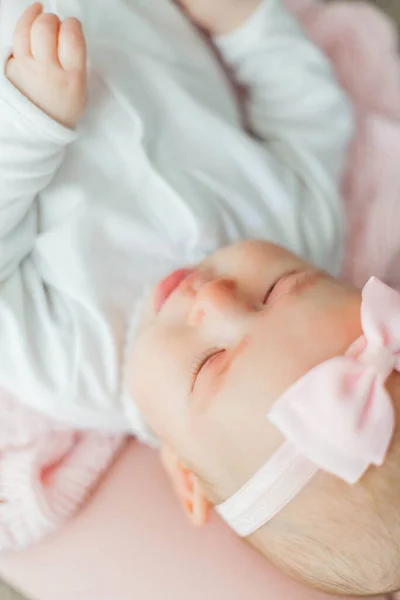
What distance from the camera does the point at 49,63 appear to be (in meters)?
0.73

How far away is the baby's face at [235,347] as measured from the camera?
620 millimetres

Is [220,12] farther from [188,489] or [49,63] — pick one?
[188,489]

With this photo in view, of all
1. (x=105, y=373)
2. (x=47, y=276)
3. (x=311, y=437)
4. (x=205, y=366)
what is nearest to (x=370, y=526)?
(x=311, y=437)

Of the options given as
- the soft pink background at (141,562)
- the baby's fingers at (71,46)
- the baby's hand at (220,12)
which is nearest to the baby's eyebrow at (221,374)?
the soft pink background at (141,562)

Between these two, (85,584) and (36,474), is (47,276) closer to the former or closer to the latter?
(36,474)

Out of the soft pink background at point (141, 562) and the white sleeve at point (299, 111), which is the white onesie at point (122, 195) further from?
the soft pink background at point (141, 562)

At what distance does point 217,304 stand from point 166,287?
11 cm

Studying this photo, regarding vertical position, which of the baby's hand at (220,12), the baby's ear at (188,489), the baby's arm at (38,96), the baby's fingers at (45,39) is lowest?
the baby's ear at (188,489)

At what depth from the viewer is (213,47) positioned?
979mm

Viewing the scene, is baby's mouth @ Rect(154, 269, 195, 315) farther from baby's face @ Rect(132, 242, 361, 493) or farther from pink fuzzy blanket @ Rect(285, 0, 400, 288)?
pink fuzzy blanket @ Rect(285, 0, 400, 288)

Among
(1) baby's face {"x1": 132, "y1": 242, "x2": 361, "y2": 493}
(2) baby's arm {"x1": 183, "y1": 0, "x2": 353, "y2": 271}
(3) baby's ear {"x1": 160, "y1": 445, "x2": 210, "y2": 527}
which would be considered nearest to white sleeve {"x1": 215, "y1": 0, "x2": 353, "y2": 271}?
(2) baby's arm {"x1": 183, "y1": 0, "x2": 353, "y2": 271}

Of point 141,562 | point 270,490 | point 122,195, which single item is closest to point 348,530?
point 270,490

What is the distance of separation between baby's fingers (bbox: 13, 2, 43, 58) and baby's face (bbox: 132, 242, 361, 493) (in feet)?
0.97

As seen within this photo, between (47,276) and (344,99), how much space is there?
46 centimetres
